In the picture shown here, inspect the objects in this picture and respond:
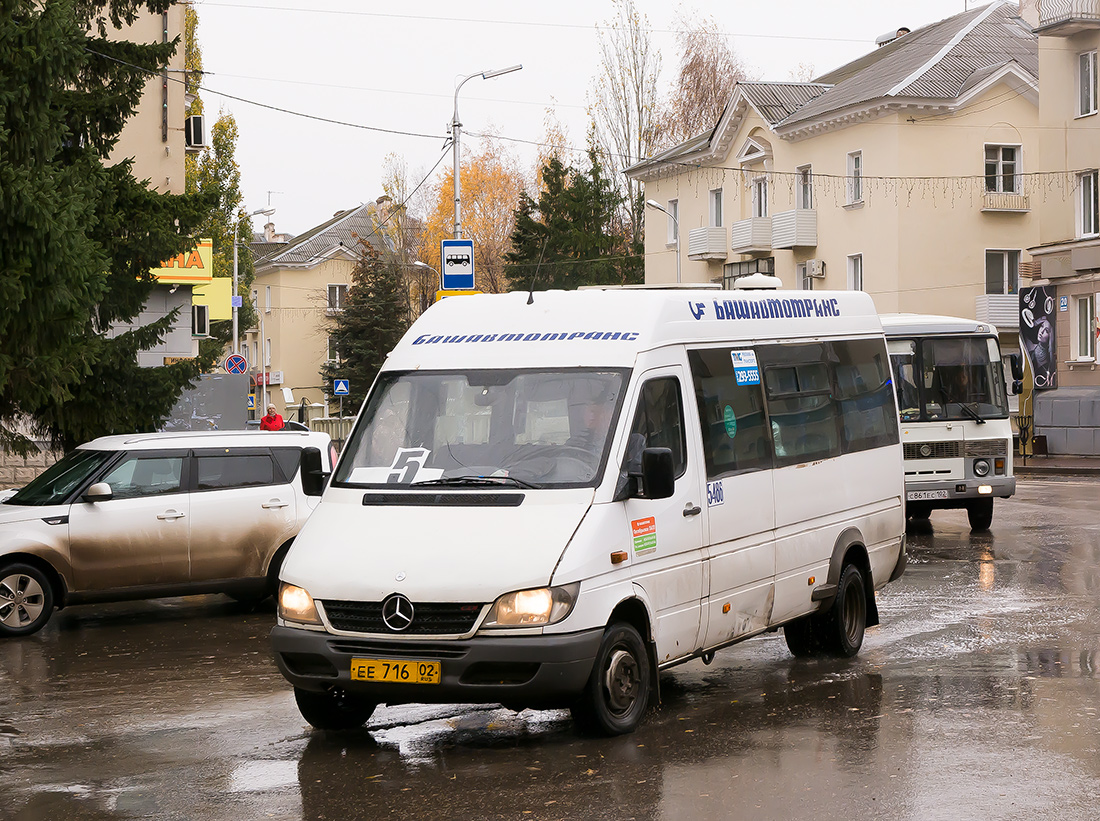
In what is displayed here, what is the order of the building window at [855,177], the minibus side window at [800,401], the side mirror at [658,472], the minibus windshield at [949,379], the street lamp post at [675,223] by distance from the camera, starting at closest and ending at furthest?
the side mirror at [658,472] < the minibus side window at [800,401] < the minibus windshield at [949,379] < the building window at [855,177] < the street lamp post at [675,223]

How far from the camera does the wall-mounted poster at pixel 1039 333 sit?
132 feet

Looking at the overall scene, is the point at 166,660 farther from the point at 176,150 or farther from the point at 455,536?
the point at 176,150

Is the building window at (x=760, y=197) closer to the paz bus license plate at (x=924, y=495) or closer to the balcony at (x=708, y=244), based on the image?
the balcony at (x=708, y=244)

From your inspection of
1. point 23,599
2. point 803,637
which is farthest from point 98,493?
point 803,637

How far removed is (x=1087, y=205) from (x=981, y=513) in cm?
2356

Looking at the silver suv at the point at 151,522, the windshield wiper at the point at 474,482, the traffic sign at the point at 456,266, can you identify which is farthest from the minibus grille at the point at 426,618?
the traffic sign at the point at 456,266

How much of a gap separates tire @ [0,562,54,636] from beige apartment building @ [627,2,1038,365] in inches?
1378

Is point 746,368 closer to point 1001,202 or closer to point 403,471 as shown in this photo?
point 403,471

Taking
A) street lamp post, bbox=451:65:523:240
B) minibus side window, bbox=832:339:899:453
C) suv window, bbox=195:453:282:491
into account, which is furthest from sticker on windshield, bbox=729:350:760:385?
street lamp post, bbox=451:65:523:240

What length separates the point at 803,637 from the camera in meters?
10.4

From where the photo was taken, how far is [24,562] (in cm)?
1270

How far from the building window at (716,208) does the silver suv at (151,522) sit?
144 ft

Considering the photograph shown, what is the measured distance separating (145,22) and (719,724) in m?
22.8

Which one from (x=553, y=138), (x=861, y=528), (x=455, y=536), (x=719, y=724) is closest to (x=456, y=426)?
(x=455, y=536)
